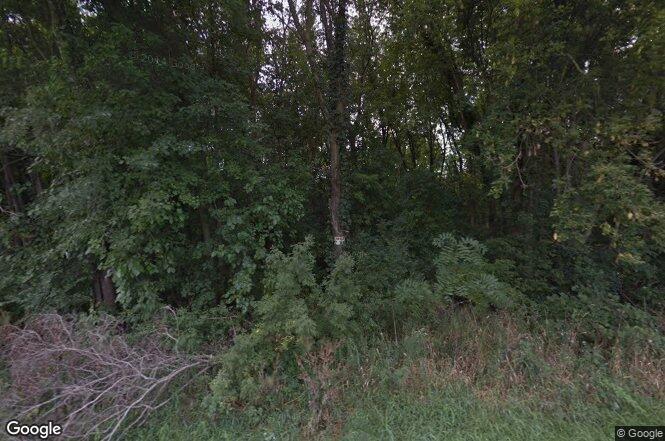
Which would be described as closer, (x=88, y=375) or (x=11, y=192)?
(x=88, y=375)

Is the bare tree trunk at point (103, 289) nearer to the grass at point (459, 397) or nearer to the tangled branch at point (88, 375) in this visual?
the tangled branch at point (88, 375)

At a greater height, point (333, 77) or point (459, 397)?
point (333, 77)

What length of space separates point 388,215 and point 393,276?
2.32 m

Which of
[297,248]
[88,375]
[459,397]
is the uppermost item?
[297,248]

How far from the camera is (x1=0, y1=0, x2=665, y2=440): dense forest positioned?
336 cm

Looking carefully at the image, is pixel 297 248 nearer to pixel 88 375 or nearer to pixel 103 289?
pixel 88 375

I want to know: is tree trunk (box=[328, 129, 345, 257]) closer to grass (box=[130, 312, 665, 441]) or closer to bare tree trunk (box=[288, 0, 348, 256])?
bare tree trunk (box=[288, 0, 348, 256])

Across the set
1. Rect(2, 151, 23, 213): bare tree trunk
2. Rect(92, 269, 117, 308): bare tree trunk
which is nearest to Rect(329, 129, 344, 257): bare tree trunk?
Rect(92, 269, 117, 308): bare tree trunk

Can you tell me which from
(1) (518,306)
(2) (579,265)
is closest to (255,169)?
(1) (518,306)

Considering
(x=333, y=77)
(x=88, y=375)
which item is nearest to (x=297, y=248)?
(x=88, y=375)

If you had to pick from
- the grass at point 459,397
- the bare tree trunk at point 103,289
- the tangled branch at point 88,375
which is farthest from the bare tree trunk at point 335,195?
the bare tree trunk at point 103,289

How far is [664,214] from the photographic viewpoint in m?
3.96

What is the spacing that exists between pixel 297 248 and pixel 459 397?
95.1 inches

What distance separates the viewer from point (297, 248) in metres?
4.31
